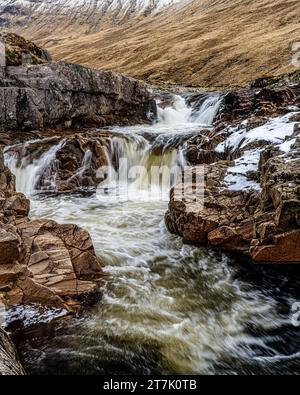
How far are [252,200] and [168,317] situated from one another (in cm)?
334

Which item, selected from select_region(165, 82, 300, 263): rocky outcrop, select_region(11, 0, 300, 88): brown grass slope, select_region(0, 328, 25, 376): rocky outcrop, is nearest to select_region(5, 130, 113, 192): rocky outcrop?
select_region(165, 82, 300, 263): rocky outcrop

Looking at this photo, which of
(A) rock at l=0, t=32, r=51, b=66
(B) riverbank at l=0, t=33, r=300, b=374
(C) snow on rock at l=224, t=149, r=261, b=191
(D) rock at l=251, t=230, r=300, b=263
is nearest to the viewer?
(B) riverbank at l=0, t=33, r=300, b=374

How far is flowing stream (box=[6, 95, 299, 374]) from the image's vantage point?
459 cm

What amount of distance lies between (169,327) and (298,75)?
61.8 ft

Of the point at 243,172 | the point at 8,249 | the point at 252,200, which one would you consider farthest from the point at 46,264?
the point at 243,172

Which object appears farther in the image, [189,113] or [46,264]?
[189,113]

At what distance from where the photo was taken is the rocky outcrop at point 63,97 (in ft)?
48.0

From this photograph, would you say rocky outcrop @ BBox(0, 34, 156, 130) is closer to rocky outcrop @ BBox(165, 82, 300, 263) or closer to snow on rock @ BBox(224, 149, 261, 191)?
rocky outcrop @ BBox(165, 82, 300, 263)


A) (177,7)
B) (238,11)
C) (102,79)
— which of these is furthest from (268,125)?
(177,7)

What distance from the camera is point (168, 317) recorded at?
5461 millimetres

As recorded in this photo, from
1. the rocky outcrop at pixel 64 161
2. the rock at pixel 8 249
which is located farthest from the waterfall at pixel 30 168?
the rock at pixel 8 249

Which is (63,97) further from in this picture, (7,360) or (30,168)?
(7,360)

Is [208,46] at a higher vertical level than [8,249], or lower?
higher

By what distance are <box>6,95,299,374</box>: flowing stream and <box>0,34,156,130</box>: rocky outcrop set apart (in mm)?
7127
